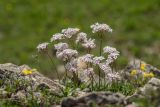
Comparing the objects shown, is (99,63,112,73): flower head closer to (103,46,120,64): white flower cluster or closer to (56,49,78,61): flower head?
(103,46,120,64): white flower cluster

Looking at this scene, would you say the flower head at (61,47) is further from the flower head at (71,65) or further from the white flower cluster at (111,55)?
the white flower cluster at (111,55)

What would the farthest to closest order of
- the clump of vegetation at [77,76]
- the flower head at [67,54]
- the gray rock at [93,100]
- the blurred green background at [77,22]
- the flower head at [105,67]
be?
the blurred green background at [77,22] < the flower head at [67,54] < the flower head at [105,67] < the clump of vegetation at [77,76] < the gray rock at [93,100]

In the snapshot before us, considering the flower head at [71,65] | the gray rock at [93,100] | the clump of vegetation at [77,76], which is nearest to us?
the gray rock at [93,100]

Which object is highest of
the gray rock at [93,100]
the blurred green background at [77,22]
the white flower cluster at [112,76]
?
the blurred green background at [77,22]

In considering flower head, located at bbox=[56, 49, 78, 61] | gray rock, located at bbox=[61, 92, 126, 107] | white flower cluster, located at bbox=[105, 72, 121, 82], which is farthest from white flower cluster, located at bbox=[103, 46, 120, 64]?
gray rock, located at bbox=[61, 92, 126, 107]

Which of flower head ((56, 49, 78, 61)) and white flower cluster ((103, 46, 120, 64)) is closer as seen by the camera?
white flower cluster ((103, 46, 120, 64))

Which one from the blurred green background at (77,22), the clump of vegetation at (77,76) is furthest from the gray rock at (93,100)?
the blurred green background at (77,22)

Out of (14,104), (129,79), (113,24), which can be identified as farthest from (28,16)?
(14,104)

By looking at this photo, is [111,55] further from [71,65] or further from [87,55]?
[71,65]

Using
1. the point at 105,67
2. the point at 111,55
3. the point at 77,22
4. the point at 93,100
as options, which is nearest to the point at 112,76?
the point at 105,67
